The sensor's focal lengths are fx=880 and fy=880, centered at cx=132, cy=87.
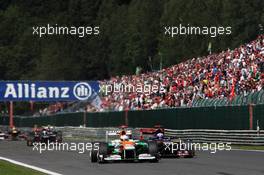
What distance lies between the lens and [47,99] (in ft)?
186

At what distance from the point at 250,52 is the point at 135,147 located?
46.3 feet

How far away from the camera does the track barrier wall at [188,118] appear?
31.2 metres

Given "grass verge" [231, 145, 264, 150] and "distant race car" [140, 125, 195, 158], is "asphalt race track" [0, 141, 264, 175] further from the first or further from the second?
"grass verge" [231, 145, 264, 150]

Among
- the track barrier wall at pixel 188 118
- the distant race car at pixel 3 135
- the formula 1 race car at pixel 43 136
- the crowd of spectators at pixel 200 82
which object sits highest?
the crowd of spectators at pixel 200 82

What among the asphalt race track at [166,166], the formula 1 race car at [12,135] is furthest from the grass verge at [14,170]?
the formula 1 race car at [12,135]

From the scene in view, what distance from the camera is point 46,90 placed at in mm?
56750

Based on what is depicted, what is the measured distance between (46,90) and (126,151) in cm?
3485

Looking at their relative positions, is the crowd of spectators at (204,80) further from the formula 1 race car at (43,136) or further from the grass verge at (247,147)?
the formula 1 race car at (43,136)

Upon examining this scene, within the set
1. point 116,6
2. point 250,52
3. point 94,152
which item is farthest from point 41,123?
point 94,152

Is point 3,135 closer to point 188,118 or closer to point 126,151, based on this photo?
point 188,118

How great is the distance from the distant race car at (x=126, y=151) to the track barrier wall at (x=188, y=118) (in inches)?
334

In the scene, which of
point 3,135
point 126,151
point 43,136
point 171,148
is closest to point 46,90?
point 3,135

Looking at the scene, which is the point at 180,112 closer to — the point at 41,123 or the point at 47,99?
the point at 47,99

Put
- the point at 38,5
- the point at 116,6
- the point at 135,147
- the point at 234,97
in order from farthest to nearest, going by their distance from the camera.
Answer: the point at 38,5, the point at 116,6, the point at 234,97, the point at 135,147
